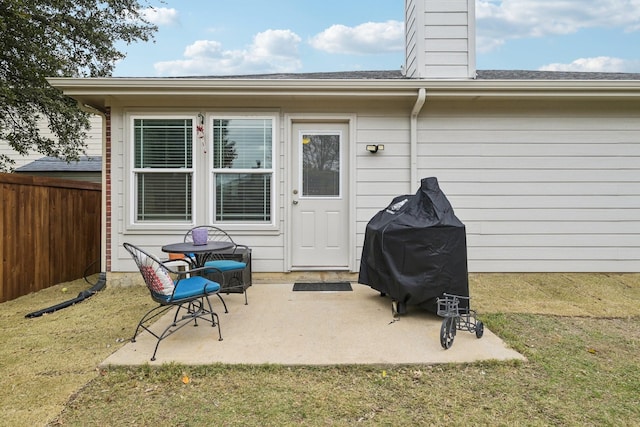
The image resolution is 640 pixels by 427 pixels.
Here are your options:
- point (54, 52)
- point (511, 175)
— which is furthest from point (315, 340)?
point (54, 52)

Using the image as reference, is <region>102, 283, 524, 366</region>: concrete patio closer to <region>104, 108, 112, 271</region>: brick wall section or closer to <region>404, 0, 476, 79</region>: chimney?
<region>104, 108, 112, 271</region>: brick wall section

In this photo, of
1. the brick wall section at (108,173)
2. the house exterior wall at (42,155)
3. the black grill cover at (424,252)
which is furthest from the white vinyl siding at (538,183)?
the house exterior wall at (42,155)

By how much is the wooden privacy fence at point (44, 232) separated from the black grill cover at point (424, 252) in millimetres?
4238

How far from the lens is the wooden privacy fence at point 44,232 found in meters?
4.07

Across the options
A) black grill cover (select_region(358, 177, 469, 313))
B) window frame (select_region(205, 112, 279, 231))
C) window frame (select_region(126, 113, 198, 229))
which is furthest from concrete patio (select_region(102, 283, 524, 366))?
window frame (select_region(126, 113, 198, 229))

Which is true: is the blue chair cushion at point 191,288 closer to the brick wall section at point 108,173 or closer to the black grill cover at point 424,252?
the black grill cover at point 424,252

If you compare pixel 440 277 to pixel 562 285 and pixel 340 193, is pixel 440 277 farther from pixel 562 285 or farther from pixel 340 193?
pixel 562 285

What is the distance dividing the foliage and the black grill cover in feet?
17.9

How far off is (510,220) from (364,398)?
143 inches

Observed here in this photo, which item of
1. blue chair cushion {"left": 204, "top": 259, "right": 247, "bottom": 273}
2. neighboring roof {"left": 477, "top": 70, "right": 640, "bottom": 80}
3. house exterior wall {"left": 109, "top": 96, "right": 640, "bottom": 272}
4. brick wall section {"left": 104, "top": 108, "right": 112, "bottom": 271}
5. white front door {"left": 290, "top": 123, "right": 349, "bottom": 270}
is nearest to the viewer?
blue chair cushion {"left": 204, "top": 259, "right": 247, "bottom": 273}

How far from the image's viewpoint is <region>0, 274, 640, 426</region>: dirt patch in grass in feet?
6.14

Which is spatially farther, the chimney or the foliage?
the foliage

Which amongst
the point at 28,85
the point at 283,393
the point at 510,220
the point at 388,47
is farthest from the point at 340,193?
the point at 388,47

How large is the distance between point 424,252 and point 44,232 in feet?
15.7
